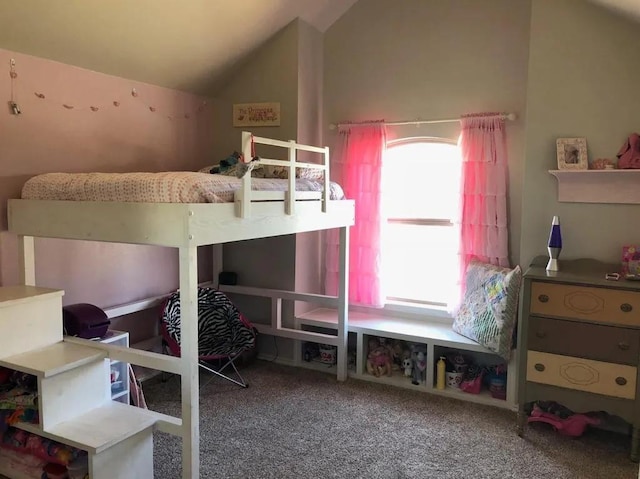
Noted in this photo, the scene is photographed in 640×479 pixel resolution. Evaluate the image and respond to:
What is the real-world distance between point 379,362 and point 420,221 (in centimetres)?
108

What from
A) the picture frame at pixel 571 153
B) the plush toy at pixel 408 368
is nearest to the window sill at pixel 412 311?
the plush toy at pixel 408 368

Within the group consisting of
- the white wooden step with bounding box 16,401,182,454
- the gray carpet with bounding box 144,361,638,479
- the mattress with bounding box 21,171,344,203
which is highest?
the mattress with bounding box 21,171,344,203

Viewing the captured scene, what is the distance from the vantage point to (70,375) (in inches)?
88.5

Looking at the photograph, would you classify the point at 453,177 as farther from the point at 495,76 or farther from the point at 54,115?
the point at 54,115

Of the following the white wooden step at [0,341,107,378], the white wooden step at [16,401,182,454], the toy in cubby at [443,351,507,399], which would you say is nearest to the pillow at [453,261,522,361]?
the toy in cubby at [443,351,507,399]

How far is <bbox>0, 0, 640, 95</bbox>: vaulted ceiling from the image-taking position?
2.62 metres

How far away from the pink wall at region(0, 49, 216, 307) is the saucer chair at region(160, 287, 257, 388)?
Result: 0.91 ft

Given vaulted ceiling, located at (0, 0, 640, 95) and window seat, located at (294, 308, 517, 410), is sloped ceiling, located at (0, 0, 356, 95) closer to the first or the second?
vaulted ceiling, located at (0, 0, 640, 95)

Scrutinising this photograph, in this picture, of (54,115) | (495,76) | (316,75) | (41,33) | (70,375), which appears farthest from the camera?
(316,75)

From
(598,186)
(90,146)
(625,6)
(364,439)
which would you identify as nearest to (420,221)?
(598,186)

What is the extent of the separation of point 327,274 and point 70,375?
7.35ft

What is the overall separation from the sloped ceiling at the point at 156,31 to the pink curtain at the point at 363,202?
3.03 feet

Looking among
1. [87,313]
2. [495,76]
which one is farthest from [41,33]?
[495,76]

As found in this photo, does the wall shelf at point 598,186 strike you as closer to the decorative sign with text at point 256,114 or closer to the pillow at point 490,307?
the pillow at point 490,307
